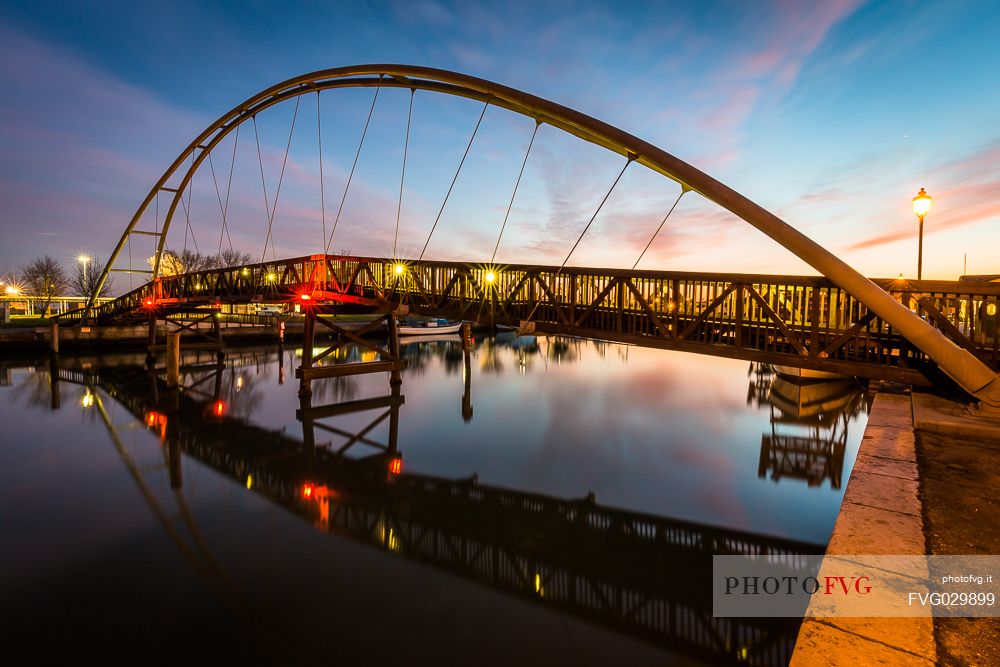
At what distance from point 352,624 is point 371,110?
2076 centimetres

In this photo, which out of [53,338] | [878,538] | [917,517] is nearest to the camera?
[878,538]

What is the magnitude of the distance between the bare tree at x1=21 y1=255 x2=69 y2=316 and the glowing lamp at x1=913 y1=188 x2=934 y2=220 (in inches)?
4277

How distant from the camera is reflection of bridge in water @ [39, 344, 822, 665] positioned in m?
6.50

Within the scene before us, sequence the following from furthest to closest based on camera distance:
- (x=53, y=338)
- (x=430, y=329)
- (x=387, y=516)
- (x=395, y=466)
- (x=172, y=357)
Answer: (x=430, y=329) < (x=53, y=338) < (x=172, y=357) < (x=395, y=466) < (x=387, y=516)

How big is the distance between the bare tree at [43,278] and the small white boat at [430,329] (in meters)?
66.8

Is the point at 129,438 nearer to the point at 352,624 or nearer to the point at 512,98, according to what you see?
the point at 352,624

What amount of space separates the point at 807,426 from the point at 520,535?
589 inches

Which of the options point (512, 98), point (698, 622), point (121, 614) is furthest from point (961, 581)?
point (512, 98)

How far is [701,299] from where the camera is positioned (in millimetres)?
11781

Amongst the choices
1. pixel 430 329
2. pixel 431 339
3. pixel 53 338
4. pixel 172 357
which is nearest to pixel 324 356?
pixel 172 357

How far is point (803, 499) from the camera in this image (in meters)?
11.1

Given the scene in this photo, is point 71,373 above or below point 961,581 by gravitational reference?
below

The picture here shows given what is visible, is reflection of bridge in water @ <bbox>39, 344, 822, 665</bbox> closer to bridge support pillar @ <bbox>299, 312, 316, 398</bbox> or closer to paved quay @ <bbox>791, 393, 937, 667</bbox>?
paved quay @ <bbox>791, 393, 937, 667</bbox>

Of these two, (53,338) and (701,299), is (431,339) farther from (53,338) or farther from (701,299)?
(701,299)
